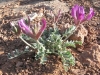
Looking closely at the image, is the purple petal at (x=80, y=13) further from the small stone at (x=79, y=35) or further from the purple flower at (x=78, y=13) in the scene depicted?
the small stone at (x=79, y=35)

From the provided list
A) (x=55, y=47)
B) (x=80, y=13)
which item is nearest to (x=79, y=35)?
(x=55, y=47)

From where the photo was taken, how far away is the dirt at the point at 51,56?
2.51m

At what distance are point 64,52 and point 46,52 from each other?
16 centimetres

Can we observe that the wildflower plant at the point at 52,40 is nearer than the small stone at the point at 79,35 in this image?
Yes

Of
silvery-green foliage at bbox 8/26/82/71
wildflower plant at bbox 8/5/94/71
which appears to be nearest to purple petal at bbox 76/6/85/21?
wildflower plant at bbox 8/5/94/71

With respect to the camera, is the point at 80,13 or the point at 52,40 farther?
the point at 52,40

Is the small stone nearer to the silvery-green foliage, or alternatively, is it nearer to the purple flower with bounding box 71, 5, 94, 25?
the silvery-green foliage

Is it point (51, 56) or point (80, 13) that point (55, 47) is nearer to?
point (51, 56)

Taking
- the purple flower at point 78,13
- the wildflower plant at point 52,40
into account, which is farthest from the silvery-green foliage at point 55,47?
the purple flower at point 78,13

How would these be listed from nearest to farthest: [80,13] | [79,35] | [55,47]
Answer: [80,13]
[55,47]
[79,35]

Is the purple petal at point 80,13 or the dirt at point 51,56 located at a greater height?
the purple petal at point 80,13

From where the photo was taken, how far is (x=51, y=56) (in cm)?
261

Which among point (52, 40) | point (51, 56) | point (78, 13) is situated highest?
point (78, 13)

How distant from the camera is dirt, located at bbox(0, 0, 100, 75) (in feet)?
8.23
